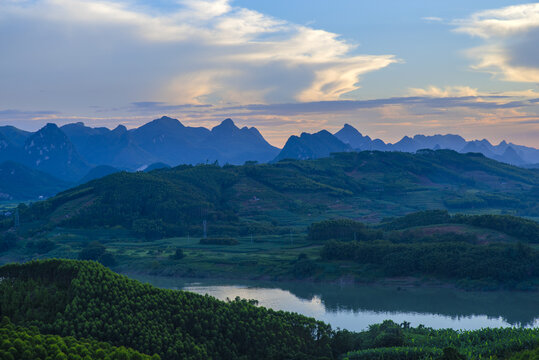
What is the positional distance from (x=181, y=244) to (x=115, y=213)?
27.4m

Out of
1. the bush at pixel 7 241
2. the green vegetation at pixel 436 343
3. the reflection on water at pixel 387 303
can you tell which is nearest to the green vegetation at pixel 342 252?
the bush at pixel 7 241

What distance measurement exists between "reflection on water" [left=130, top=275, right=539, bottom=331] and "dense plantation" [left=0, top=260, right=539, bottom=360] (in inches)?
575

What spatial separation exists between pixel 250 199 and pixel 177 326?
4346 inches

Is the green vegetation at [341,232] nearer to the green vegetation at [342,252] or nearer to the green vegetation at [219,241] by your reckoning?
the green vegetation at [342,252]

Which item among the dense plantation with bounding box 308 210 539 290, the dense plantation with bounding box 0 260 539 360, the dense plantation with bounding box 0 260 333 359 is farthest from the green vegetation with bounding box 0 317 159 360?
the dense plantation with bounding box 308 210 539 290

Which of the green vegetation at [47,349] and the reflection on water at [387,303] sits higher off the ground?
the green vegetation at [47,349]

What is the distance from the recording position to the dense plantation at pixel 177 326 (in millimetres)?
30938

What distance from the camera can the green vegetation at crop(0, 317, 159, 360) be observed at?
2339 centimetres

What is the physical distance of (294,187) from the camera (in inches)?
6097

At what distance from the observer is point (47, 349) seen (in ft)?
80.2

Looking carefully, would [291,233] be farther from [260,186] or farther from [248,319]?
[248,319]

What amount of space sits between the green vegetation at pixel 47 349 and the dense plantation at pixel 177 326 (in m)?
0.51

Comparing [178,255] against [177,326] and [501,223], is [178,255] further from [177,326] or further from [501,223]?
[177,326]

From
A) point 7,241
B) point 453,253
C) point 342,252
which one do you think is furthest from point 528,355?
point 7,241
